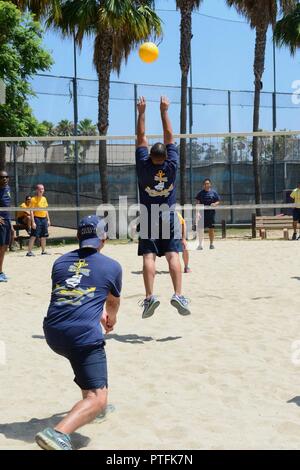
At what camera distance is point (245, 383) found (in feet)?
16.5

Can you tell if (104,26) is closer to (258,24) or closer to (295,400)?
(258,24)

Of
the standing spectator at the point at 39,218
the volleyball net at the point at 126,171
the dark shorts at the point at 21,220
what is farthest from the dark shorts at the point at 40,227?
the volleyball net at the point at 126,171

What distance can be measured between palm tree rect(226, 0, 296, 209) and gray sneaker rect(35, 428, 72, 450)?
1909 centimetres

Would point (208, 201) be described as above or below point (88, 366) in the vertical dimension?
above

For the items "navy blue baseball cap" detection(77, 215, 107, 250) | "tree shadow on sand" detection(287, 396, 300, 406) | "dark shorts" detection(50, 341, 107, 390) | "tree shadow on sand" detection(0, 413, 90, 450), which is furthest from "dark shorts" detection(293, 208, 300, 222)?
"dark shorts" detection(50, 341, 107, 390)

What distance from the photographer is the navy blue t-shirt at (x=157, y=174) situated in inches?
248

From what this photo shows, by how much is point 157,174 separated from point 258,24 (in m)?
18.0

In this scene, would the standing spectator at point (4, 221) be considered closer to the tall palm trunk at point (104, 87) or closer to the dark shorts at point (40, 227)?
the dark shorts at point (40, 227)

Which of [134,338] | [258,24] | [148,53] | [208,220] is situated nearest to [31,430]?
[134,338]

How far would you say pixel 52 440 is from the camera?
3477mm

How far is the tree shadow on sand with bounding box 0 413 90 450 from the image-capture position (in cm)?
395

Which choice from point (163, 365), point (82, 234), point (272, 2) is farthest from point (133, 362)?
point (272, 2)

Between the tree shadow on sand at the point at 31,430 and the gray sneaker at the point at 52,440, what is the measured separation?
0.32 m

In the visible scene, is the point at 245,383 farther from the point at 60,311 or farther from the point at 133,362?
the point at 60,311
